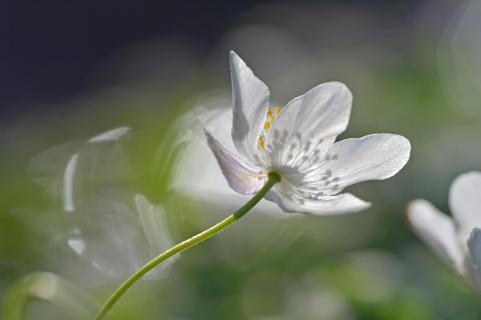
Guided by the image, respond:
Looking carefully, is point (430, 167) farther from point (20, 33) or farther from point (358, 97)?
point (20, 33)

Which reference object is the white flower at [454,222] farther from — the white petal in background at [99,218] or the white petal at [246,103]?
the white petal in background at [99,218]

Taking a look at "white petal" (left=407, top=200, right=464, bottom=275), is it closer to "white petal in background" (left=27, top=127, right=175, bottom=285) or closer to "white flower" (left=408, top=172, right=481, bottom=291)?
"white flower" (left=408, top=172, right=481, bottom=291)

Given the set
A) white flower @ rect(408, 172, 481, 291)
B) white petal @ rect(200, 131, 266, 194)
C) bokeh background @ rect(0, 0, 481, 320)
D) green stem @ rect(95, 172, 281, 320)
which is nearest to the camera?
green stem @ rect(95, 172, 281, 320)

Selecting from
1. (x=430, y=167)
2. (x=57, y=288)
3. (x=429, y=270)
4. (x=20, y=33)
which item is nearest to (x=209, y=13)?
(x=20, y=33)

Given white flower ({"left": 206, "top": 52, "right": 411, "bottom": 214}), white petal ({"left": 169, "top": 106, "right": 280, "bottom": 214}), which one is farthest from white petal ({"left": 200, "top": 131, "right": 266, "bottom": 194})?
white petal ({"left": 169, "top": 106, "right": 280, "bottom": 214})

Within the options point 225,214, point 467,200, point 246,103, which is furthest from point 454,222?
point 225,214

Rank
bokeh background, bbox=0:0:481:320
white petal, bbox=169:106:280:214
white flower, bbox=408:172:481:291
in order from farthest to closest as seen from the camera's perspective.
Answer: white petal, bbox=169:106:280:214 → bokeh background, bbox=0:0:481:320 → white flower, bbox=408:172:481:291

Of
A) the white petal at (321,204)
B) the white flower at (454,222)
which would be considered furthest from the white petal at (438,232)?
the white petal at (321,204)
